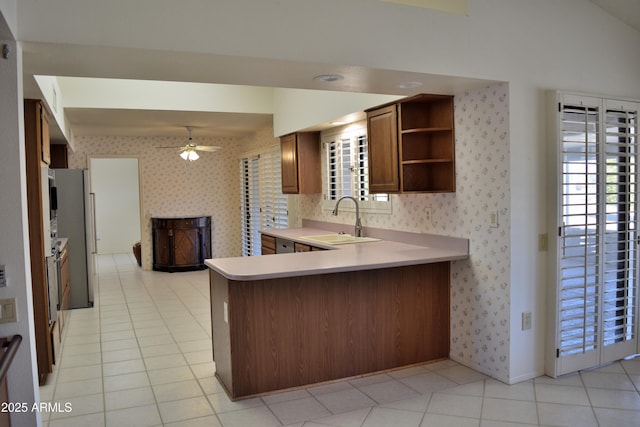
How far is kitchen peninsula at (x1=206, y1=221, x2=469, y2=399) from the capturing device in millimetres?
3250

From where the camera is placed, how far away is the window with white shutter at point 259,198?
24.0 ft

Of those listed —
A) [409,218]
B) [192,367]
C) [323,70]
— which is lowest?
[192,367]

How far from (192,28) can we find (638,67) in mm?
3374

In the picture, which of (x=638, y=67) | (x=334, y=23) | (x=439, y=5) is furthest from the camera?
(x=638, y=67)

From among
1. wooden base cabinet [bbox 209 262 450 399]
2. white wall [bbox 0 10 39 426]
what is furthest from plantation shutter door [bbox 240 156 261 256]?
white wall [bbox 0 10 39 426]

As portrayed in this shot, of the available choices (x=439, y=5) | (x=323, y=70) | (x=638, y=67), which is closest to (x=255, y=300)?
(x=323, y=70)

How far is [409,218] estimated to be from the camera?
440cm

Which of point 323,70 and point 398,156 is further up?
point 323,70

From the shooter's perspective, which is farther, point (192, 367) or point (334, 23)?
point (192, 367)

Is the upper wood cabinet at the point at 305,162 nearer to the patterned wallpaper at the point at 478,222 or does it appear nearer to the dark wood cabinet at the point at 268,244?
the dark wood cabinet at the point at 268,244

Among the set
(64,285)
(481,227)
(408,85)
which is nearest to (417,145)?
(408,85)

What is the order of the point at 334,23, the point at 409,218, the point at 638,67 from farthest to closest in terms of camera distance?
the point at 409,218
the point at 638,67
the point at 334,23

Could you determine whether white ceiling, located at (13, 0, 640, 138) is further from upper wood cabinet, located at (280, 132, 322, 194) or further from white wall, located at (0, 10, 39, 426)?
upper wood cabinet, located at (280, 132, 322, 194)

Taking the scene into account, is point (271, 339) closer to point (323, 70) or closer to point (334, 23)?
point (323, 70)
